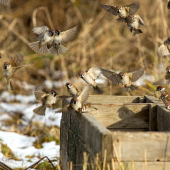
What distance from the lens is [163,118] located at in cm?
284

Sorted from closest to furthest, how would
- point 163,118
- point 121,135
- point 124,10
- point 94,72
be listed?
point 121,135 → point 163,118 → point 124,10 → point 94,72

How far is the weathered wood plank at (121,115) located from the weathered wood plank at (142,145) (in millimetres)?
924

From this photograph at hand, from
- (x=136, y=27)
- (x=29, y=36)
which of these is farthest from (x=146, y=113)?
(x=29, y=36)

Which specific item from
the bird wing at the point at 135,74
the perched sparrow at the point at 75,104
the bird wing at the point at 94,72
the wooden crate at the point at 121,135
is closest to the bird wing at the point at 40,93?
the wooden crate at the point at 121,135

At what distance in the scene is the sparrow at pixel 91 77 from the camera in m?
3.52

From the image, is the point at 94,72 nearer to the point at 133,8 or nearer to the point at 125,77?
the point at 125,77

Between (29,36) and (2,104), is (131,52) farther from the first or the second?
(2,104)

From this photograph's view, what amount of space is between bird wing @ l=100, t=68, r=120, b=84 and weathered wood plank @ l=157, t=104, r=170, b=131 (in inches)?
26.5

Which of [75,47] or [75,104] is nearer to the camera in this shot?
[75,104]

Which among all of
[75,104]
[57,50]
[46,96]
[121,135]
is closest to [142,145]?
[121,135]

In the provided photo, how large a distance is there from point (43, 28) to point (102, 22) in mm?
5980

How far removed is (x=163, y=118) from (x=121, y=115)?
0.39 m

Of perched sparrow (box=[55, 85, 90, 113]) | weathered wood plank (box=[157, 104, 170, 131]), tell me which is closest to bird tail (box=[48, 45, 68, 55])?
perched sparrow (box=[55, 85, 90, 113])

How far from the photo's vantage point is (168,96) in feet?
10.2
